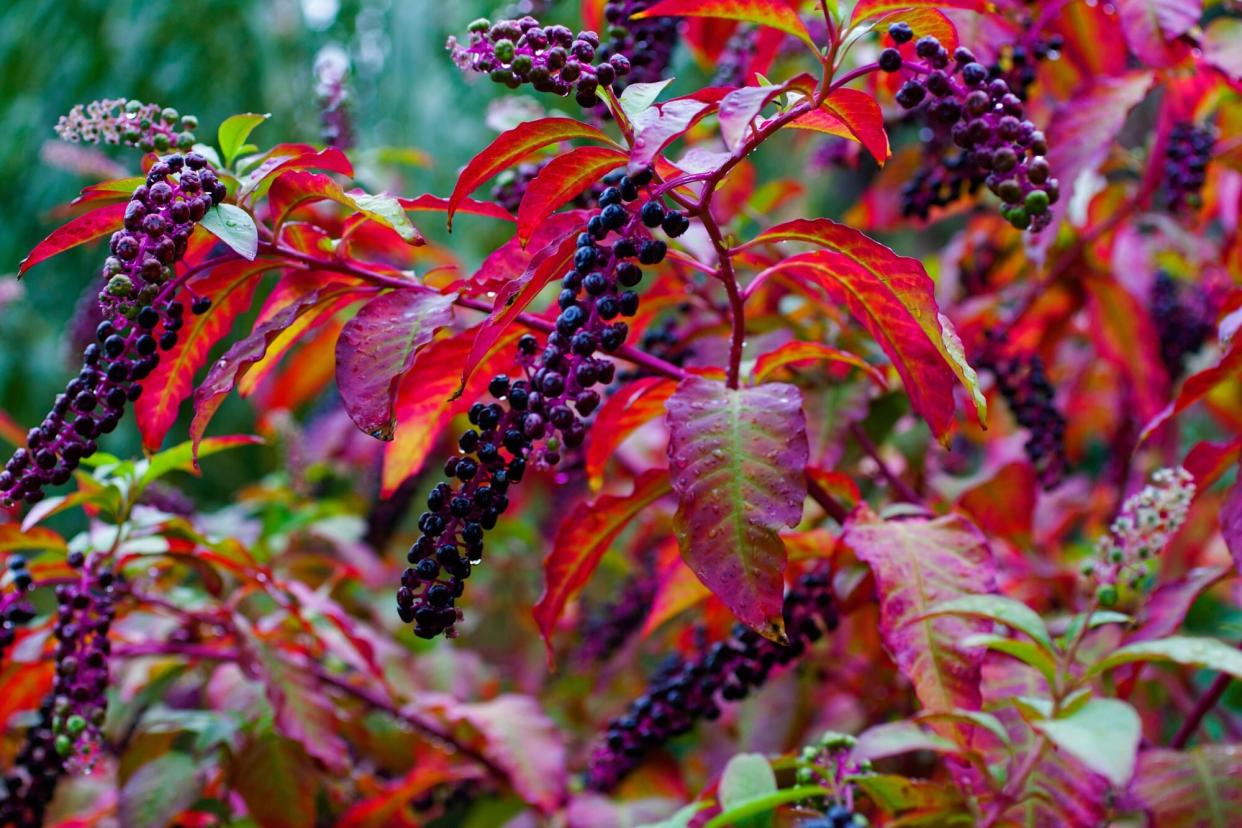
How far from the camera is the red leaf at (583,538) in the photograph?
3.73 ft

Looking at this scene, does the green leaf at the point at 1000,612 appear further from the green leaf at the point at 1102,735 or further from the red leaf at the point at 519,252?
the red leaf at the point at 519,252

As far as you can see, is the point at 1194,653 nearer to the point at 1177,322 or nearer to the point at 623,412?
the point at 623,412

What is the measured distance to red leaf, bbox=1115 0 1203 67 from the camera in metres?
1.34

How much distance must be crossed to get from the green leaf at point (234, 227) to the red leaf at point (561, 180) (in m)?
0.22

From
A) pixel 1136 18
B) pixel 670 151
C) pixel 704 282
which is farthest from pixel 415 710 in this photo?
pixel 1136 18

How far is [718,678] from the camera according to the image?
1191mm

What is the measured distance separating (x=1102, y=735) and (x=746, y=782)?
333mm

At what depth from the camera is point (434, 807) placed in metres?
1.80

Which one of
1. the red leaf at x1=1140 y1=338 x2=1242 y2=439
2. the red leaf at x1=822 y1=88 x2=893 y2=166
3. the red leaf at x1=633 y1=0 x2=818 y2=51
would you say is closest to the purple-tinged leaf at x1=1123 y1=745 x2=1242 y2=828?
the red leaf at x1=1140 y1=338 x2=1242 y2=439

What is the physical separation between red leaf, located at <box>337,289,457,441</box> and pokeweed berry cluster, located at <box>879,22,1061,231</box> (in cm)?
45

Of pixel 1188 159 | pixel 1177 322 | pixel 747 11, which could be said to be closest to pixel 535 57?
pixel 747 11

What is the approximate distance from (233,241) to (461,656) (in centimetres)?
147

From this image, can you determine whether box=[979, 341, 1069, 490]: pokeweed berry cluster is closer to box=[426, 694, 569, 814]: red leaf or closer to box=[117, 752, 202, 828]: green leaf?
box=[426, 694, 569, 814]: red leaf

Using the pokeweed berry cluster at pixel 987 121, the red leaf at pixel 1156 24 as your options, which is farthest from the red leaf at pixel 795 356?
the red leaf at pixel 1156 24
